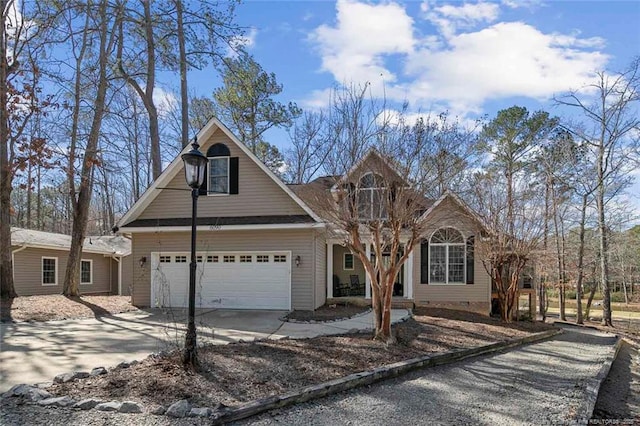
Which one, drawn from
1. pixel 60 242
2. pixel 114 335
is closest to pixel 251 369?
pixel 114 335

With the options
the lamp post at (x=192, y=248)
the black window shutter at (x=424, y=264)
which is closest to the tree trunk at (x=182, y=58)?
the lamp post at (x=192, y=248)

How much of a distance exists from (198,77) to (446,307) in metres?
13.5

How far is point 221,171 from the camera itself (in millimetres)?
14648

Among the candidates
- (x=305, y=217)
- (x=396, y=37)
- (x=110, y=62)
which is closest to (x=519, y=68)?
(x=396, y=37)

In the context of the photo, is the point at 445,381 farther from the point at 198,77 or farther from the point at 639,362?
the point at 198,77

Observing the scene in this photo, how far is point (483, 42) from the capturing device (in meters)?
10.5

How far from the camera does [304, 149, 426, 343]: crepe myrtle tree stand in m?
8.48

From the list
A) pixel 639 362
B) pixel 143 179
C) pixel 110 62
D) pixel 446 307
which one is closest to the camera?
pixel 639 362

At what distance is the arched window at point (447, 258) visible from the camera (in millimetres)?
15883

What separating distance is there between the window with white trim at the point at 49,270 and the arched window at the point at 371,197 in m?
17.1

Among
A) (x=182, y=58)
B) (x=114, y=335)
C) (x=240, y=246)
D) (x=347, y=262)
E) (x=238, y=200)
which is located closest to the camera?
(x=114, y=335)

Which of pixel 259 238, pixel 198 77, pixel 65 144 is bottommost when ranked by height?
pixel 259 238

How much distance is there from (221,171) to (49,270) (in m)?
11.1

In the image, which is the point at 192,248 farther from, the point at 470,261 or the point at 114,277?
the point at 114,277
